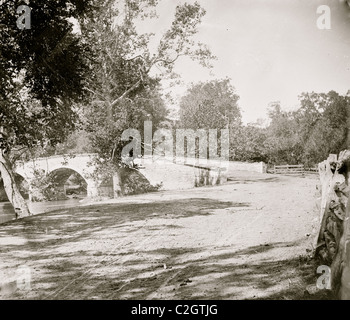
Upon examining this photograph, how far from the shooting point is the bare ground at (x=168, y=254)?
400 centimetres

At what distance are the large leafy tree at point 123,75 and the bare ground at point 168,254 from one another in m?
6.10

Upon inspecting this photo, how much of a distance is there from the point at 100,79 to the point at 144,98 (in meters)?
2.92

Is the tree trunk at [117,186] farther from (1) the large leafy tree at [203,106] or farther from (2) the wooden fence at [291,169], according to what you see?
(2) the wooden fence at [291,169]

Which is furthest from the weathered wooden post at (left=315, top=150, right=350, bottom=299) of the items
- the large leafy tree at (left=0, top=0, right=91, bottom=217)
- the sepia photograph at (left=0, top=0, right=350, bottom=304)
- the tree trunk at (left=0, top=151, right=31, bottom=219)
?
the tree trunk at (left=0, top=151, right=31, bottom=219)

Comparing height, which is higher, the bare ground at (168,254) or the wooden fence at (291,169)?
the wooden fence at (291,169)

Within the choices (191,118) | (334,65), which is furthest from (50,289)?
(191,118)

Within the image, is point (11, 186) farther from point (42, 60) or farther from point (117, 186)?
point (42, 60)

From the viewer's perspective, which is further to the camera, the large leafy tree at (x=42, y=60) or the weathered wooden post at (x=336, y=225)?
the large leafy tree at (x=42, y=60)

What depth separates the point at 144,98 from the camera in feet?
51.5

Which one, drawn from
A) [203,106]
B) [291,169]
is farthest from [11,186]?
[291,169]

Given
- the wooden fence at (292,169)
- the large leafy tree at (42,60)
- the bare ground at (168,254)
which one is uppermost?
the large leafy tree at (42,60)

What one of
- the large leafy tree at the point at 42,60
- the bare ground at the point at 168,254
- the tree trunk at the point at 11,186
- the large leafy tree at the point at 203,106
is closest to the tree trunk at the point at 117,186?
the tree trunk at the point at 11,186
